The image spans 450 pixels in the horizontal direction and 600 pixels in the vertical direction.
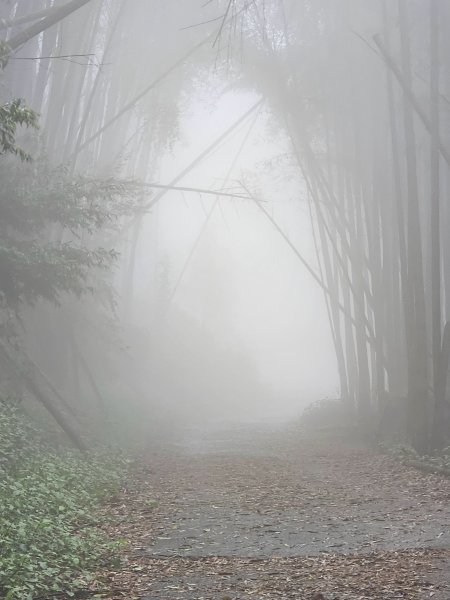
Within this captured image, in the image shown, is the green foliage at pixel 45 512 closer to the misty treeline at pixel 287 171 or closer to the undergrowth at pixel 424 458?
the misty treeline at pixel 287 171

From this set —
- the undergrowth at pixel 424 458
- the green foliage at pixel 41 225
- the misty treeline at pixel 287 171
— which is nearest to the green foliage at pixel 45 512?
the misty treeline at pixel 287 171

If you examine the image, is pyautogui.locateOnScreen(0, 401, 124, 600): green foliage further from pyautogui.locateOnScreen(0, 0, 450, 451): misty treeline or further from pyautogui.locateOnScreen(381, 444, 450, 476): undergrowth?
pyautogui.locateOnScreen(381, 444, 450, 476): undergrowth

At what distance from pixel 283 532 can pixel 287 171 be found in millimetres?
14173

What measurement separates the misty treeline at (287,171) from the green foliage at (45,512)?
1.48 metres

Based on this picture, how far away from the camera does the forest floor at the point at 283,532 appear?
162 inches

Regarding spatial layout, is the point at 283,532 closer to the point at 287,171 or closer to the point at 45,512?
the point at 45,512

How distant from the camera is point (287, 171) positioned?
729 inches

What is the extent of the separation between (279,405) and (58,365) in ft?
66.3

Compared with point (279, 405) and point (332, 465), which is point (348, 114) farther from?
point (279, 405)

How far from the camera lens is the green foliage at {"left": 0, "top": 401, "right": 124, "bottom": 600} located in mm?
3947

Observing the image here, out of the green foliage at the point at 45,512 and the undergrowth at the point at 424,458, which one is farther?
the undergrowth at the point at 424,458

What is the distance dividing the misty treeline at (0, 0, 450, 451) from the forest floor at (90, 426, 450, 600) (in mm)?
2213

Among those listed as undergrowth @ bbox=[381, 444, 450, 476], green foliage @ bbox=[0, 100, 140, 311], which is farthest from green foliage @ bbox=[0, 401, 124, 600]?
undergrowth @ bbox=[381, 444, 450, 476]

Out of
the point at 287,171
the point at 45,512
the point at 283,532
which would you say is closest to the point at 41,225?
the point at 45,512
